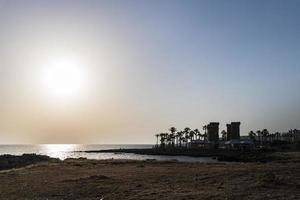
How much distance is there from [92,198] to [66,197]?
77.9 inches

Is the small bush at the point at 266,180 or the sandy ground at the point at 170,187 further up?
the small bush at the point at 266,180

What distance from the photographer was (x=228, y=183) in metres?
30.8

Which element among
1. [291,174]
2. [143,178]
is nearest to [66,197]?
[143,178]

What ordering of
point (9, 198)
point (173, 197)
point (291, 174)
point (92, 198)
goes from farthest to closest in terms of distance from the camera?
point (291, 174), point (9, 198), point (92, 198), point (173, 197)

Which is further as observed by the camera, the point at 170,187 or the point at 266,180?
the point at 170,187

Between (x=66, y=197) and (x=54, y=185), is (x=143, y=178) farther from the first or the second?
(x=66, y=197)

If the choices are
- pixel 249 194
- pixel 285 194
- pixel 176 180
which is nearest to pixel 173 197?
pixel 249 194

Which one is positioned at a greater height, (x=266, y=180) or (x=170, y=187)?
(x=266, y=180)

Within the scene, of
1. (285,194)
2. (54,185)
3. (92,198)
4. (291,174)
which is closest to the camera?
(285,194)

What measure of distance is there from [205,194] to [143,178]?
12043 millimetres

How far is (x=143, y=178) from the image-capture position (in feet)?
126

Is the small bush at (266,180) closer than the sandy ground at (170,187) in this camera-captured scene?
No

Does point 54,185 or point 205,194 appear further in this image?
point 54,185

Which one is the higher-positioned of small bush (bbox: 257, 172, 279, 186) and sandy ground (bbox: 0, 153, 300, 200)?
small bush (bbox: 257, 172, 279, 186)
